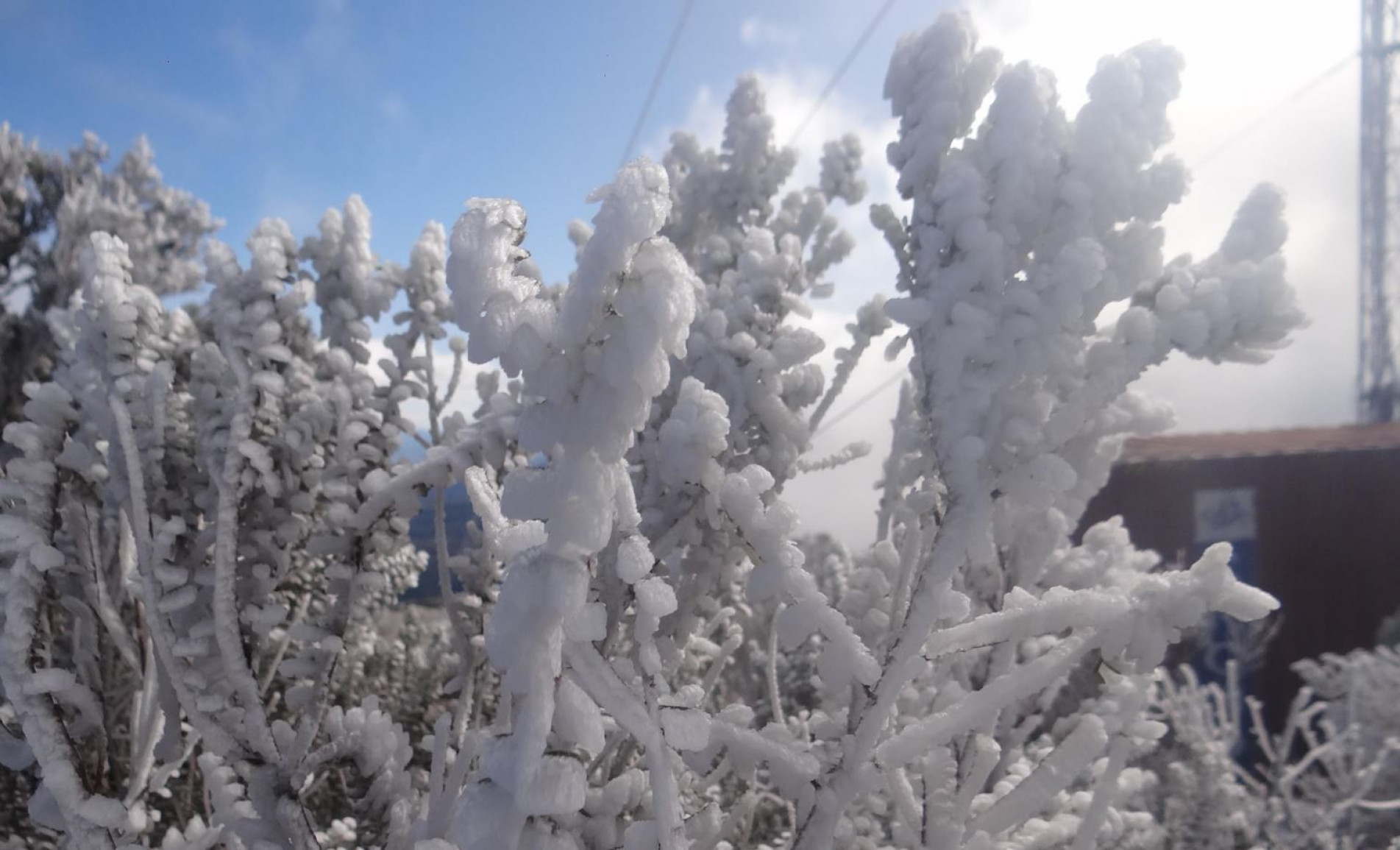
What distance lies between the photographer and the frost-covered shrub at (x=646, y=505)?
764 millimetres

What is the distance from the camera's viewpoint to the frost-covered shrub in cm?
76

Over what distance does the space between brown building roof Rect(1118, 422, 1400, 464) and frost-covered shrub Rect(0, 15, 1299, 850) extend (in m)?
11.8

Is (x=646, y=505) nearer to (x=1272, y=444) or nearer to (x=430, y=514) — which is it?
(x=430, y=514)

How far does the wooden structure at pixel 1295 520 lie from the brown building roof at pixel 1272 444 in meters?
0.02

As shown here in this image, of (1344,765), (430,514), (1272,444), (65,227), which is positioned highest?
(1272,444)

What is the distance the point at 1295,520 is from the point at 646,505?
14.0 meters

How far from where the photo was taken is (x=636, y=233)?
67 cm

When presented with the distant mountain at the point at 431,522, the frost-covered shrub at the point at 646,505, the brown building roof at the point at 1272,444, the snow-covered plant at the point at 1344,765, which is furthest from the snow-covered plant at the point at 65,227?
the brown building roof at the point at 1272,444

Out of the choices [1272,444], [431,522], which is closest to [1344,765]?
[431,522]

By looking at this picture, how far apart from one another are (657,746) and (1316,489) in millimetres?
14541

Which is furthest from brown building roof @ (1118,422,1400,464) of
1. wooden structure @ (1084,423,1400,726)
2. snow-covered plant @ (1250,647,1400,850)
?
snow-covered plant @ (1250,647,1400,850)

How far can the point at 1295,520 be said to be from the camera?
39.7ft

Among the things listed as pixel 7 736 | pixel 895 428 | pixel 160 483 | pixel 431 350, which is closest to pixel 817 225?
pixel 895 428

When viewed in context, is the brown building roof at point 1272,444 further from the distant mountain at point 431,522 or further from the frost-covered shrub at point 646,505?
the frost-covered shrub at point 646,505
